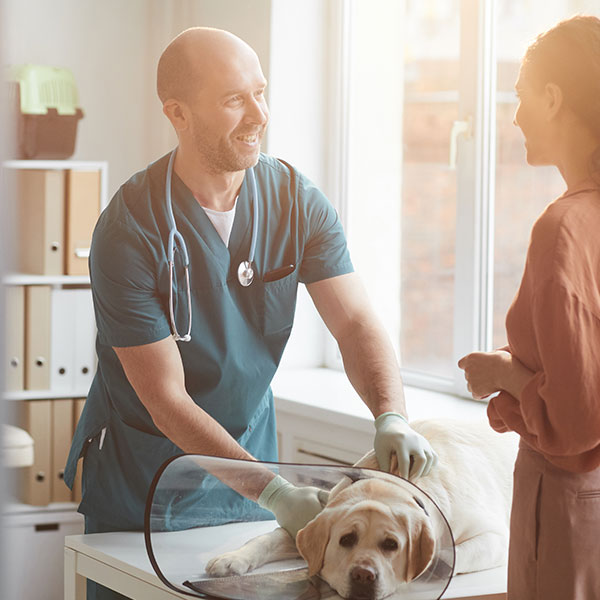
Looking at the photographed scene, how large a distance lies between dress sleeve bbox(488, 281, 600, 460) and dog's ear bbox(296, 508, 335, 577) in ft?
0.95

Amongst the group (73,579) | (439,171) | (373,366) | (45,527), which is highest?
(439,171)

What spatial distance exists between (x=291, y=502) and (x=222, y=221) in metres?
0.49

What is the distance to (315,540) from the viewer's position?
41.4 inches

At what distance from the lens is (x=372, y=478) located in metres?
1.07

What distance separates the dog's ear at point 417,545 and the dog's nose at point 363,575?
0.04 metres

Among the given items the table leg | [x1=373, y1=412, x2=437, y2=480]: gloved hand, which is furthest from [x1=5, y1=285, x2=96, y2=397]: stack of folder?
[x1=373, y1=412, x2=437, y2=480]: gloved hand

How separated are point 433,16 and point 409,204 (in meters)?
0.49

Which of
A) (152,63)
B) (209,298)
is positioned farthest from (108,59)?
(209,298)

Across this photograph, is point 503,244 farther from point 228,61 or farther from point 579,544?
point 579,544

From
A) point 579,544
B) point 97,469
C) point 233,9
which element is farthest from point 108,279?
point 233,9

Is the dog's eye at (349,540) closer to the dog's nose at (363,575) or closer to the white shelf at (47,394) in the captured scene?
the dog's nose at (363,575)

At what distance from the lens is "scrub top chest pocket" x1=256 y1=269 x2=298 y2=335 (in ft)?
4.55

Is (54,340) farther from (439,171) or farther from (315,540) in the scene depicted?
(315,540)

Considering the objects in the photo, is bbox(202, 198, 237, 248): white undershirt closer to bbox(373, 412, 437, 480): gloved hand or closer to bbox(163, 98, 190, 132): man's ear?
bbox(163, 98, 190, 132): man's ear
